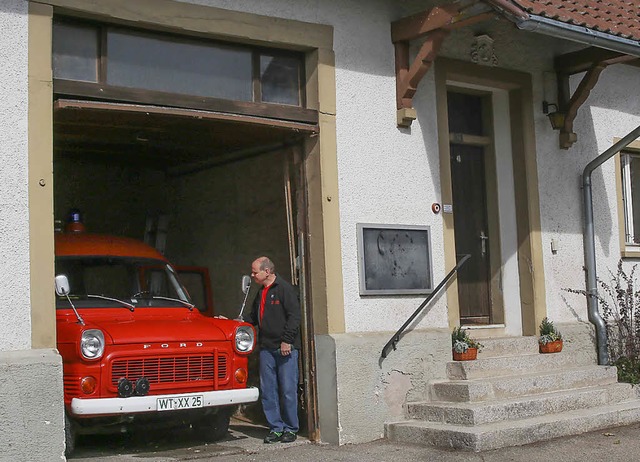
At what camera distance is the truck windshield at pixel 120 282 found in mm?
8930

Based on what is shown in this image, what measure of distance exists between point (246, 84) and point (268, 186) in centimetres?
195

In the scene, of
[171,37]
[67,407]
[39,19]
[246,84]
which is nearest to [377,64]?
[246,84]

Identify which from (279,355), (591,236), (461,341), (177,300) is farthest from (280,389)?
(591,236)

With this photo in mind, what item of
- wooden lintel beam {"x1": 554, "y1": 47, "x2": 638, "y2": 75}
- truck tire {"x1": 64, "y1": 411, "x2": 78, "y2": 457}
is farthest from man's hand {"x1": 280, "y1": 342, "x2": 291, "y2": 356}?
wooden lintel beam {"x1": 554, "y1": 47, "x2": 638, "y2": 75}

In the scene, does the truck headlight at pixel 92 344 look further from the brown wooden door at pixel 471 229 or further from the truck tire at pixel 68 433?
the brown wooden door at pixel 471 229

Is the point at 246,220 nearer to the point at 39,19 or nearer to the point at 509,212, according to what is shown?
the point at 509,212

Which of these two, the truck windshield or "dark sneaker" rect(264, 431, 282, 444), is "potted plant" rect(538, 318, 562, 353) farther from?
the truck windshield

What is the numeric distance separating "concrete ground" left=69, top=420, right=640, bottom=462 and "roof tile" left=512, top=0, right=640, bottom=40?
387 cm

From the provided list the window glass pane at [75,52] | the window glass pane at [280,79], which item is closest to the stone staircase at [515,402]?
the window glass pane at [280,79]

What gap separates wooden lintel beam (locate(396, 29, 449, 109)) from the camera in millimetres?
9367

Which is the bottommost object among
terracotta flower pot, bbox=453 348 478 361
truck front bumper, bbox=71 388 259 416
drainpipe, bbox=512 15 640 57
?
truck front bumper, bbox=71 388 259 416

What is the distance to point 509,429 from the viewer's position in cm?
860

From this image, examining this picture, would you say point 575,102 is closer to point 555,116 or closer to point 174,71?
point 555,116

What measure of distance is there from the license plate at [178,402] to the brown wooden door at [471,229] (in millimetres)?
3838
